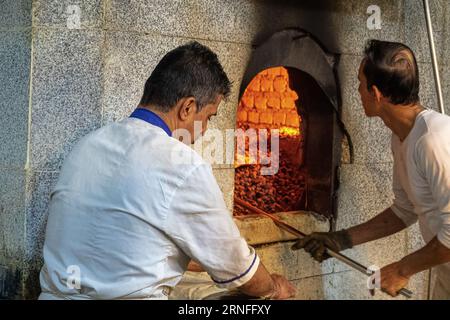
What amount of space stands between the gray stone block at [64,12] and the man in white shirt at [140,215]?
50.4 inches

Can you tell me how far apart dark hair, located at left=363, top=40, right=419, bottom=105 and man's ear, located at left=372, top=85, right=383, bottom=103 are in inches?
0.8

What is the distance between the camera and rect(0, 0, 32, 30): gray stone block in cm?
443

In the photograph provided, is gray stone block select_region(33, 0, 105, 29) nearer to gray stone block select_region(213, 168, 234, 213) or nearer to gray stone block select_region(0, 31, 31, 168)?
gray stone block select_region(0, 31, 31, 168)

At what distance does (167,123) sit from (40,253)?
5.32 feet

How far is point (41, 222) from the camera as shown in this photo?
445cm

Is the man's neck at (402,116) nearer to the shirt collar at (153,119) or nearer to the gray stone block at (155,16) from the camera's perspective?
the gray stone block at (155,16)

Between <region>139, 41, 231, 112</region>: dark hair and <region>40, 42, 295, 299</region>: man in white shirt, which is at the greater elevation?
<region>139, 41, 231, 112</region>: dark hair

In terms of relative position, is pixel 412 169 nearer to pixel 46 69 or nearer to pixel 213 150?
pixel 213 150

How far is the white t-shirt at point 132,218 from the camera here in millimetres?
3086

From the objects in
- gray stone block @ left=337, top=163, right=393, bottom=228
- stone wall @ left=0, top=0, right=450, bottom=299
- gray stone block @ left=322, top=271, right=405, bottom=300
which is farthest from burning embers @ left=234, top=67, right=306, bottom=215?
stone wall @ left=0, top=0, right=450, bottom=299

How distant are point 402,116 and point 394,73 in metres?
0.28

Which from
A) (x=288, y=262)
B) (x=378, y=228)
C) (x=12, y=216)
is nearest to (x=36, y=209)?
(x=12, y=216)

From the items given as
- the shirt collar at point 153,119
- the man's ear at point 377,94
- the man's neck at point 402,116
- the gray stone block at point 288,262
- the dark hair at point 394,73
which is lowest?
the gray stone block at point 288,262

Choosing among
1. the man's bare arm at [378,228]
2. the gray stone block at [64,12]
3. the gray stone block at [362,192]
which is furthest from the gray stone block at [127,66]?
the gray stone block at [362,192]
